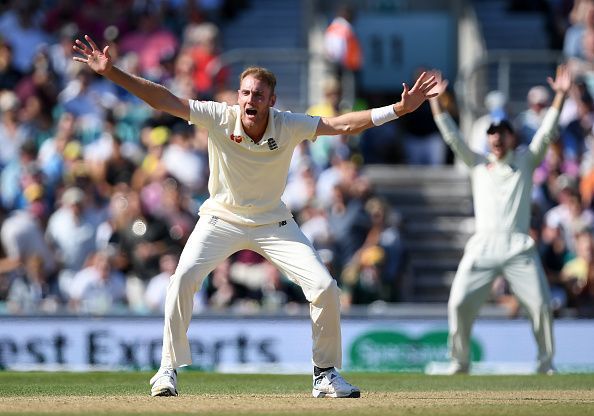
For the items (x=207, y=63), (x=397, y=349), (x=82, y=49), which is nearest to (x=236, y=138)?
(x=82, y=49)

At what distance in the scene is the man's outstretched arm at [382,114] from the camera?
31.8ft

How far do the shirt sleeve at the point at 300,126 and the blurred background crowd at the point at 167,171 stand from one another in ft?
22.0

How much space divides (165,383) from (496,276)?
4.80 m

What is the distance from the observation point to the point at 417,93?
969 cm

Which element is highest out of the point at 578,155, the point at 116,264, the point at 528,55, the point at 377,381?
the point at 528,55

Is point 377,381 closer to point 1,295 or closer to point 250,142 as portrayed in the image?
point 250,142

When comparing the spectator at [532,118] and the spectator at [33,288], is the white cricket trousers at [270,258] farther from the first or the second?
the spectator at [532,118]

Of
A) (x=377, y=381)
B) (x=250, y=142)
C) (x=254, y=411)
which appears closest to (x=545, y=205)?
(x=377, y=381)

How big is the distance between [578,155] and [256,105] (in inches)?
400

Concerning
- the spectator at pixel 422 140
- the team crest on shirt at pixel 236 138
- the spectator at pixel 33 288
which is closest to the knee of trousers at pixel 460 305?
the team crest on shirt at pixel 236 138

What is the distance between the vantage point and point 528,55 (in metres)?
20.0

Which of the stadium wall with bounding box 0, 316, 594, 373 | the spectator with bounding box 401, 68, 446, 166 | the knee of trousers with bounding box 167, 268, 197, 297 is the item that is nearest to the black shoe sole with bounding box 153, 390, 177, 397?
the knee of trousers with bounding box 167, 268, 197, 297

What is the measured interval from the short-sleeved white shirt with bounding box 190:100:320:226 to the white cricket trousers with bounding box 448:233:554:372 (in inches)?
157

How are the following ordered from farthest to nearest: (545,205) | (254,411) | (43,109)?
1. (43,109)
2. (545,205)
3. (254,411)
